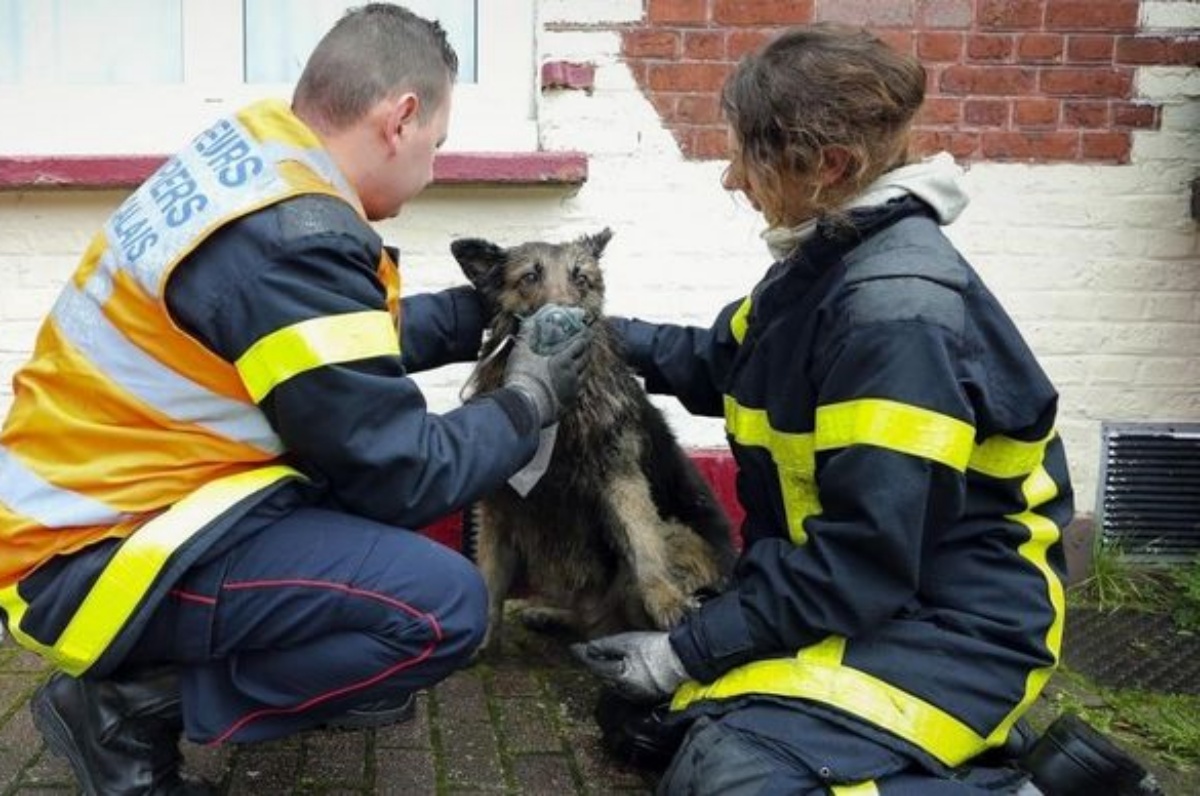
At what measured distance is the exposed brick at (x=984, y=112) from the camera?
4.54 m

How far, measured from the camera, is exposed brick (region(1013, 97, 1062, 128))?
4.55 meters

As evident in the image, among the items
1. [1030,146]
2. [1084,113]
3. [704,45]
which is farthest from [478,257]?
[1084,113]

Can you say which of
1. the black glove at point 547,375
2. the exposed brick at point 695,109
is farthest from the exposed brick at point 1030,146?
the black glove at point 547,375

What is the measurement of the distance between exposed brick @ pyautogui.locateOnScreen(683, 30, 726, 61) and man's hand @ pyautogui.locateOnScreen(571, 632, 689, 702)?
2.31 m

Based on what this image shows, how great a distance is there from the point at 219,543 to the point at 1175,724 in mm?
2756

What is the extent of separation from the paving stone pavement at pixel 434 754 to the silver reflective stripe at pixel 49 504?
0.85 meters

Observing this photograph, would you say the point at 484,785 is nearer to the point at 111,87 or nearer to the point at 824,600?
the point at 824,600

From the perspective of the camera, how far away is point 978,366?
245cm

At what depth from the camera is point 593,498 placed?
3.57 m

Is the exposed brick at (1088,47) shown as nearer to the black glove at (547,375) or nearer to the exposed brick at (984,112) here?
the exposed brick at (984,112)

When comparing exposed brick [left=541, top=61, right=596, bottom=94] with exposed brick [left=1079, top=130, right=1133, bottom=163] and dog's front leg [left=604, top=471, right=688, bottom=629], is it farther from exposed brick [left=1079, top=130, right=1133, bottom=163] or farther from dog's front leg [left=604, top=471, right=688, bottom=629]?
exposed brick [left=1079, top=130, right=1133, bottom=163]

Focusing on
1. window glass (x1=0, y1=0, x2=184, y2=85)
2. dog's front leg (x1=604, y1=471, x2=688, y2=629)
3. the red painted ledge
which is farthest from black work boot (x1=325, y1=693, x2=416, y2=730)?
window glass (x1=0, y1=0, x2=184, y2=85)

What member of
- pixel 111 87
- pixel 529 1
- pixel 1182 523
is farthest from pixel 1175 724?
pixel 111 87

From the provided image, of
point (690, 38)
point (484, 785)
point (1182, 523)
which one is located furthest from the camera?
point (1182, 523)
